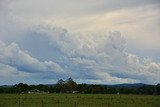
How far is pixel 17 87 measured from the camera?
466ft

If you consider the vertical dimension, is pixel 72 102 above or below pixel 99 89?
below

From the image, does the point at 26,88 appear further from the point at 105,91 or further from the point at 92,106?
the point at 92,106

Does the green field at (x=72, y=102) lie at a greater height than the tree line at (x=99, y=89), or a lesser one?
Result: lesser

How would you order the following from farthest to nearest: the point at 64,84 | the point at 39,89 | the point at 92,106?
1. the point at 64,84
2. the point at 39,89
3. the point at 92,106

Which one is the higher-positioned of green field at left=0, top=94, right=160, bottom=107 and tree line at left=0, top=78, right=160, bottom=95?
tree line at left=0, top=78, right=160, bottom=95

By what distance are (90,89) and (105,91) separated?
5927mm

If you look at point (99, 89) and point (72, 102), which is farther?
point (99, 89)

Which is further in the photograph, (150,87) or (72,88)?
(72,88)

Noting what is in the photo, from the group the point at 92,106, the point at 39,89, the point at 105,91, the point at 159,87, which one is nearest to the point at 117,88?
the point at 105,91

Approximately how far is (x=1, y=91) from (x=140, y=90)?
54021mm

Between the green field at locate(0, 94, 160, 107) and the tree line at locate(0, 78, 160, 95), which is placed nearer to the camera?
the green field at locate(0, 94, 160, 107)

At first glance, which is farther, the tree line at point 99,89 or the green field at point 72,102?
the tree line at point 99,89

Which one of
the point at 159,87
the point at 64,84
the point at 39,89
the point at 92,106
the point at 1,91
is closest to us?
the point at 92,106

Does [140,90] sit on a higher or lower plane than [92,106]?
higher
